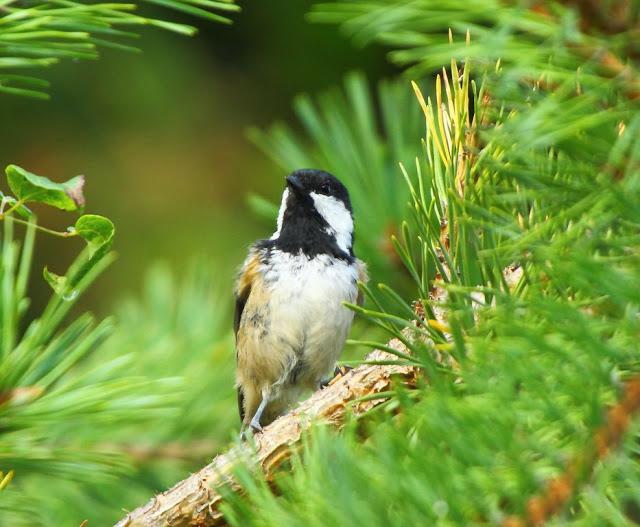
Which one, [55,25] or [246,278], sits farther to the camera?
[246,278]

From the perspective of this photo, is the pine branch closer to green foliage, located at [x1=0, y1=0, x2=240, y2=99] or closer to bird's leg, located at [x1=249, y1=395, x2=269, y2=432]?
green foliage, located at [x1=0, y1=0, x2=240, y2=99]

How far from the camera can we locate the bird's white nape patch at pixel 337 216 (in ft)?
10.9

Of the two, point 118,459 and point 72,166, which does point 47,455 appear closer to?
point 118,459

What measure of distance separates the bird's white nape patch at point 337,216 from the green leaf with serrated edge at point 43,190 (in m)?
1.86

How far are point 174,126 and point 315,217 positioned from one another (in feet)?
6.02

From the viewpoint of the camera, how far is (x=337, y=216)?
3.40m

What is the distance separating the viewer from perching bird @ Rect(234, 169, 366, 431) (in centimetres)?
311

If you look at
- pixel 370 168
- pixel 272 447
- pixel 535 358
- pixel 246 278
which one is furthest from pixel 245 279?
pixel 535 358

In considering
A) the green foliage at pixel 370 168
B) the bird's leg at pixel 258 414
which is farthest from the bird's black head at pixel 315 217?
the bird's leg at pixel 258 414

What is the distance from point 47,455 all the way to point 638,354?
1245mm

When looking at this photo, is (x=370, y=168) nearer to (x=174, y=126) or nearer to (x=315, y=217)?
(x=315, y=217)

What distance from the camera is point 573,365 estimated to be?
2.97 feet

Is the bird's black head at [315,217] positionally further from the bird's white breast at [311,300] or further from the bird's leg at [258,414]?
the bird's leg at [258,414]

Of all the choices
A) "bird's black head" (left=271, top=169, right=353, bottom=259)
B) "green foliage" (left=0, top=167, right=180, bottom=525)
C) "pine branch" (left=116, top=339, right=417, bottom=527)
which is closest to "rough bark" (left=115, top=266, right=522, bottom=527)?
"pine branch" (left=116, top=339, right=417, bottom=527)
